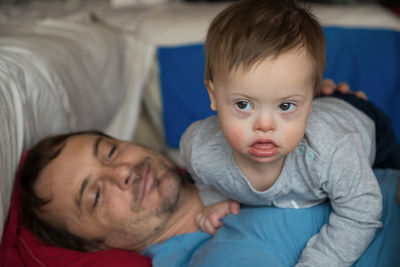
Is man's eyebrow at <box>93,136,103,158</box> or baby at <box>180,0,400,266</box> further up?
baby at <box>180,0,400,266</box>

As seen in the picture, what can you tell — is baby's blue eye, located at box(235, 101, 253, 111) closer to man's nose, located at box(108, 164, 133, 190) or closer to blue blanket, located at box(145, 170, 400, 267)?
blue blanket, located at box(145, 170, 400, 267)

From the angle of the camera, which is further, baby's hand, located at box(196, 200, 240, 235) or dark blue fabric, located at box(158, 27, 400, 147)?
dark blue fabric, located at box(158, 27, 400, 147)

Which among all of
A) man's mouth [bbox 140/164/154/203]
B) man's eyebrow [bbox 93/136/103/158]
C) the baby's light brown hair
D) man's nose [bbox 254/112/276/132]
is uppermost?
the baby's light brown hair

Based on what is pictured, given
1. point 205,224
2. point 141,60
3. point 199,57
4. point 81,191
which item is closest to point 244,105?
point 205,224

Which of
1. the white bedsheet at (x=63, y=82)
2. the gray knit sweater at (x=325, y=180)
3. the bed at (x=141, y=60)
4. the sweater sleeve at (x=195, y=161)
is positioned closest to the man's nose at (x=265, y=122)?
the gray knit sweater at (x=325, y=180)

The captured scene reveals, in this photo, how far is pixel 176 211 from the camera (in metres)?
1.27

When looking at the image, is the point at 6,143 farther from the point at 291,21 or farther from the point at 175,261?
the point at 291,21

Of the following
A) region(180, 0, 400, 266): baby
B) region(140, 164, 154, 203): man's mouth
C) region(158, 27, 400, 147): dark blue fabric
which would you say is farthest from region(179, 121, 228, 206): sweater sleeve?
region(158, 27, 400, 147): dark blue fabric

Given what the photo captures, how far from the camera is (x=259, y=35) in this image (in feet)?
2.50

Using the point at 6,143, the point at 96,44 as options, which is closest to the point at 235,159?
the point at 6,143

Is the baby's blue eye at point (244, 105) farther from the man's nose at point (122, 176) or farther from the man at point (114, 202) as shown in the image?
the man's nose at point (122, 176)

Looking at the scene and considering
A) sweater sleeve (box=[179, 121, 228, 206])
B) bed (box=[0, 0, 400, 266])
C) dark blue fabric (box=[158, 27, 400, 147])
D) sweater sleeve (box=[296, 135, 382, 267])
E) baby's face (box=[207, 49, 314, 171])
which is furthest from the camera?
dark blue fabric (box=[158, 27, 400, 147])

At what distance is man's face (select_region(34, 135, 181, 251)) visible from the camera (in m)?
1.21

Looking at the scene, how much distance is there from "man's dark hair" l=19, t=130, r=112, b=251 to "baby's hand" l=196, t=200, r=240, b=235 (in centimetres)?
33
